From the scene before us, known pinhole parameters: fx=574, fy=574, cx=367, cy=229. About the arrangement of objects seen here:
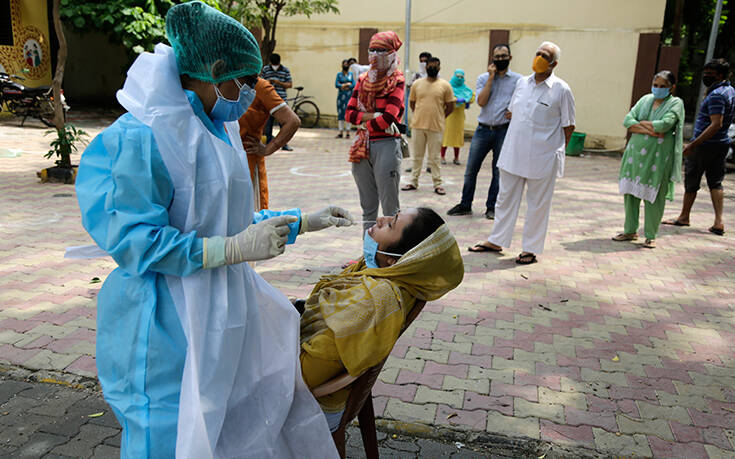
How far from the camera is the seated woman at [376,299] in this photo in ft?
6.27

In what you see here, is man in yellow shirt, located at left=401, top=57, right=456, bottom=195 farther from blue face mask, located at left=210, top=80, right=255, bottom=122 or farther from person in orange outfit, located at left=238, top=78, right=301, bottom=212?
blue face mask, located at left=210, top=80, right=255, bottom=122

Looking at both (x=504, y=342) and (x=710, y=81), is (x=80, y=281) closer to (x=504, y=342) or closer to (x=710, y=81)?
(x=504, y=342)

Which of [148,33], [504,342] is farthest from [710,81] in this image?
[148,33]

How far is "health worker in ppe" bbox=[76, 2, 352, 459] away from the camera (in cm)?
161

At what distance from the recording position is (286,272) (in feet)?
16.7

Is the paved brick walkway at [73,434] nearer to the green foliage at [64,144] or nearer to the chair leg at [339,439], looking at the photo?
the chair leg at [339,439]

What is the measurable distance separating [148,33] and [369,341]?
13.8 m

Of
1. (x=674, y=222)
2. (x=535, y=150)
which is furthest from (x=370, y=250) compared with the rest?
(x=674, y=222)

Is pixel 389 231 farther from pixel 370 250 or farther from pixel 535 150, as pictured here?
pixel 535 150

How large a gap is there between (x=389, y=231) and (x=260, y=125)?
2.31 meters

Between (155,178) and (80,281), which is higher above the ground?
(155,178)

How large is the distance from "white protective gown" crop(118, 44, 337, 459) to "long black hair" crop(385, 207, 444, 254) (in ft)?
1.93

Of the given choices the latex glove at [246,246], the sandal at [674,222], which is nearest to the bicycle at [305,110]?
the sandal at [674,222]

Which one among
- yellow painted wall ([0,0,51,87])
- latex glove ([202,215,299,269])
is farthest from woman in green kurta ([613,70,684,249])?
yellow painted wall ([0,0,51,87])
